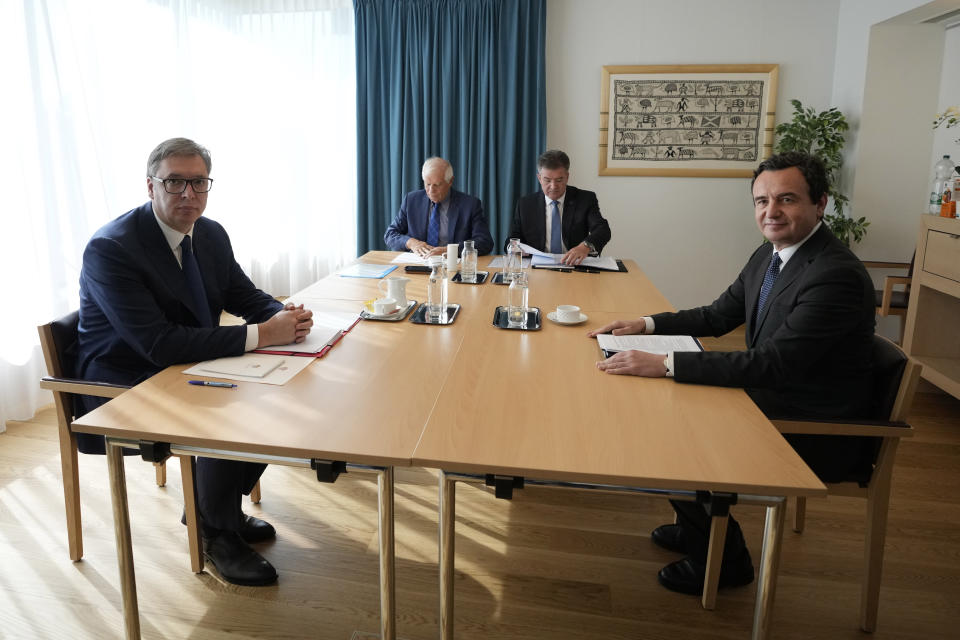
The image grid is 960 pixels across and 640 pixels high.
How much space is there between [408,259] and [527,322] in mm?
1414

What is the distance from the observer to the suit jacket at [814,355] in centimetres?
170

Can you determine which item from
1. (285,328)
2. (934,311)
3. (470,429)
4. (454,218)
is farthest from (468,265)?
(934,311)

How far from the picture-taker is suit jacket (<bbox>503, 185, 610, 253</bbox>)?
3.97 metres

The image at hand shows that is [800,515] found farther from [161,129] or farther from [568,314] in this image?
[161,129]

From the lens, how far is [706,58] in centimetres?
478

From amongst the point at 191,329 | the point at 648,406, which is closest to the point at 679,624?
the point at 648,406

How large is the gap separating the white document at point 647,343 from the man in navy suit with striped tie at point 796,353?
0.60 ft

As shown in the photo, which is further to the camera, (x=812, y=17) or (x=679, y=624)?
(x=812, y=17)

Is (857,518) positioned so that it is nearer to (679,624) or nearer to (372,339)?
(679,624)

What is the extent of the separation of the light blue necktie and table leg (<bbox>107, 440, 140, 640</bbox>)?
2.93 meters

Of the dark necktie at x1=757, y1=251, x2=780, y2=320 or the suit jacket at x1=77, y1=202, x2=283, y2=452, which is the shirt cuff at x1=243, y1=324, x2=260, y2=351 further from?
the dark necktie at x1=757, y1=251, x2=780, y2=320

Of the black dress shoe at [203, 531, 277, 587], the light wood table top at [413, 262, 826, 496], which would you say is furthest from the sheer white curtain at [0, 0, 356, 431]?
the light wood table top at [413, 262, 826, 496]

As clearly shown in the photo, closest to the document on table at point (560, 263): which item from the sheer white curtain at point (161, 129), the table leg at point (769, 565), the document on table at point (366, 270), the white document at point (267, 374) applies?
the document on table at point (366, 270)

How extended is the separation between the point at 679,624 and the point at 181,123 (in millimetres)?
4628
